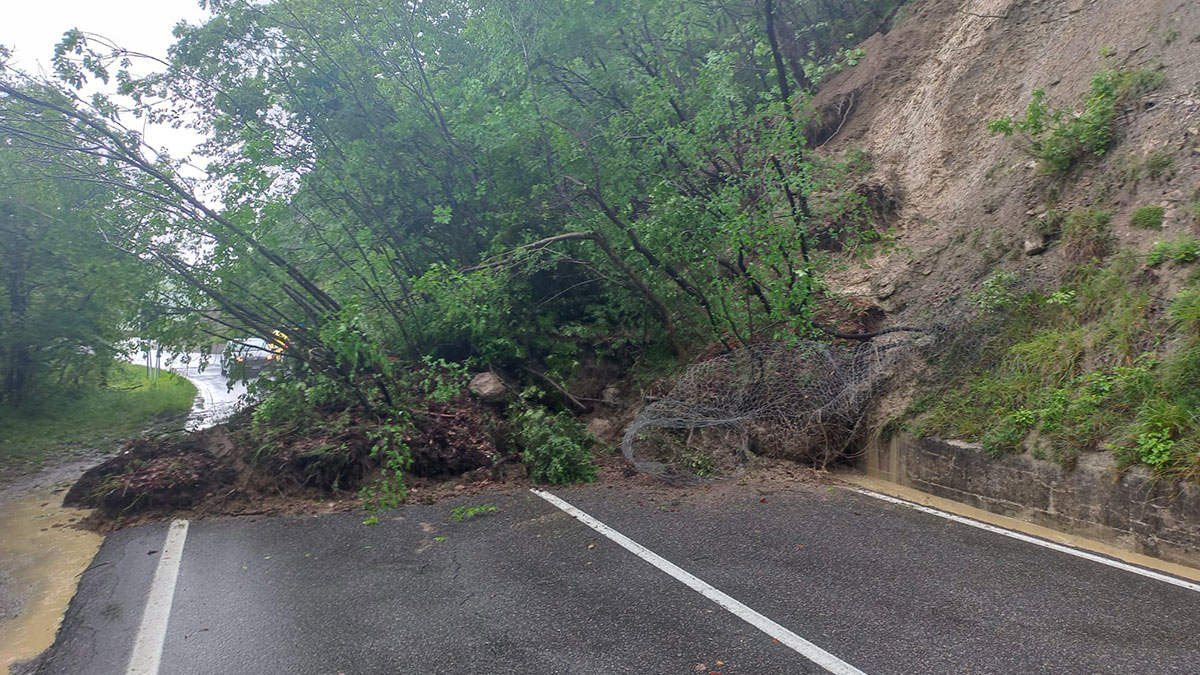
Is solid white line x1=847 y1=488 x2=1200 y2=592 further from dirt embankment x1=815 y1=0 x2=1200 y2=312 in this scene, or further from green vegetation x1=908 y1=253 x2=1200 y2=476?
dirt embankment x1=815 y1=0 x2=1200 y2=312

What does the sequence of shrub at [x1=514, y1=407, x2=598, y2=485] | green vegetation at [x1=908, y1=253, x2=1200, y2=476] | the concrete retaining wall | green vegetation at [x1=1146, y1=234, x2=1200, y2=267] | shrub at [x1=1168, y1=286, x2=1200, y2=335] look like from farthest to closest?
shrub at [x1=514, y1=407, x2=598, y2=485], green vegetation at [x1=1146, y1=234, x2=1200, y2=267], shrub at [x1=1168, y1=286, x2=1200, y2=335], green vegetation at [x1=908, y1=253, x2=1200, y2=476], the concrete retaining wall

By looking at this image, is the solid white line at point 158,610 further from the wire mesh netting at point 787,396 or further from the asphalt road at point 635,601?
the wire mesh netting at point 787,396

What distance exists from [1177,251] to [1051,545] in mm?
3327

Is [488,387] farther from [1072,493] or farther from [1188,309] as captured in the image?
[1188,309]

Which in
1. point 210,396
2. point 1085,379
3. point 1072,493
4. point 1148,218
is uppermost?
point 1148,218

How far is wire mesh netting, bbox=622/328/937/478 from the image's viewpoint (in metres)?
8.80

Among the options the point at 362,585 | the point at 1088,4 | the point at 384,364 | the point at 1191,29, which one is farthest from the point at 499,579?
the point at 1088,4

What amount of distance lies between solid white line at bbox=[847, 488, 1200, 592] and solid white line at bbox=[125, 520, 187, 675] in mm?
6153

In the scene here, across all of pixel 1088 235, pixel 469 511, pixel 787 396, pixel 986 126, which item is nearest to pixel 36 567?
pixel 469 511

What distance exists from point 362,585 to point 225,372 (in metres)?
5.06

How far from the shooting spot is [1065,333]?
7.51 metres

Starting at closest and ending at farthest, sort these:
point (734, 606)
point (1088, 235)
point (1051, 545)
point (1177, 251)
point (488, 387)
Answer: point (734, 606), point (1051, 545), point (1177, 251), point (1088, 235), point (488, 387)

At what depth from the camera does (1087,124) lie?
29.9 feet

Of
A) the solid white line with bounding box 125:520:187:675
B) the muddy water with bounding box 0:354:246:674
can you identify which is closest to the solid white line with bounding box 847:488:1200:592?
the solid white line with bounding box 125:520:187:675
